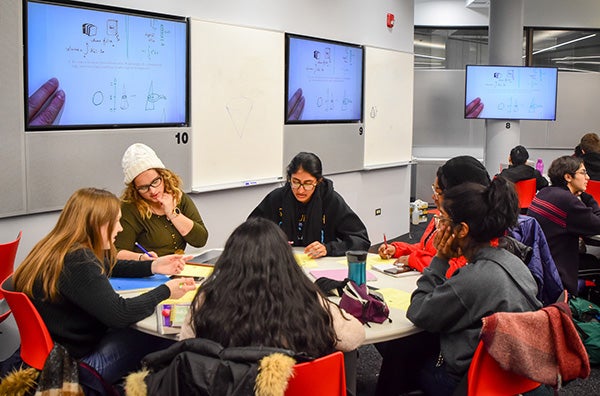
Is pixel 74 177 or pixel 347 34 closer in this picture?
pixel 74 177

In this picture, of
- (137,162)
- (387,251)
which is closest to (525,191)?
(387,251)

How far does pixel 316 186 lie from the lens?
3.95 metres

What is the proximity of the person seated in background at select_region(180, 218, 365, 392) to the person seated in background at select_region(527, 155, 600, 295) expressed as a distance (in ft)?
9.18

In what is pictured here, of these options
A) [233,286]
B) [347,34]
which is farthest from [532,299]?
[347,34]

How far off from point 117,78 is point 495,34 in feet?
20.4

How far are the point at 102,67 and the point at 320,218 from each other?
1.63 meters

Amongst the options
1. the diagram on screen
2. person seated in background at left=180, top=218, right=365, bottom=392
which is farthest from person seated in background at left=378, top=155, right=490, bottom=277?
the diagram on screen

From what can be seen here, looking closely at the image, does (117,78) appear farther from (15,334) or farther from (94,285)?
(94,285)

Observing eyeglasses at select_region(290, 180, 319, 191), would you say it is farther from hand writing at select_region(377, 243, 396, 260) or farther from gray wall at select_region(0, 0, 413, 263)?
gray wall at select_region(0, 0, 413, 263)

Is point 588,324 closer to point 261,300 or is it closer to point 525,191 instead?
point 525,191

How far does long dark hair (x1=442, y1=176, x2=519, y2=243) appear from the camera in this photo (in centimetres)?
249

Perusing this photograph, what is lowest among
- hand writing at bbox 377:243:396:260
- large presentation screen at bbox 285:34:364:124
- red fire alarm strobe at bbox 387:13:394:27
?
hand writing at bbox 377:243:396:260

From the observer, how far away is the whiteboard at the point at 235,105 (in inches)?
197

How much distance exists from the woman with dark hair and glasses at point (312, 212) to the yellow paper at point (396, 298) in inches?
32.8
